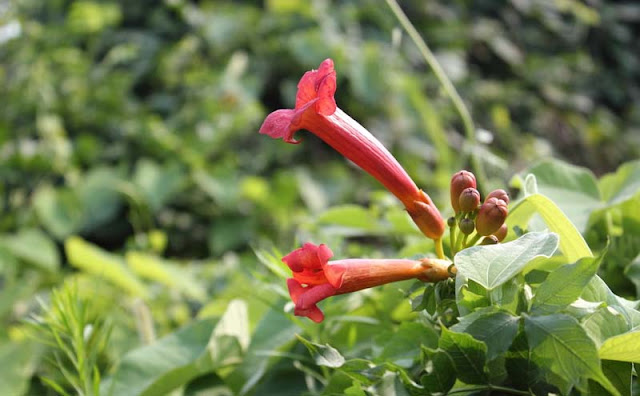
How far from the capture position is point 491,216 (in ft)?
1.62

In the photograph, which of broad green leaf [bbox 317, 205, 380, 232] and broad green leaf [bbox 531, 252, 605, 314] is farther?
broad green leaf [bbox 317, 205, 380, 232]

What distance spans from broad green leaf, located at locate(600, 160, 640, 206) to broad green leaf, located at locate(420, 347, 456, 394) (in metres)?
0.32

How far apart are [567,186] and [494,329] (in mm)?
355

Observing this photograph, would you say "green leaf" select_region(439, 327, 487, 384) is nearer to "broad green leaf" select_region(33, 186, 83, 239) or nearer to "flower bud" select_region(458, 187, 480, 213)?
"flower bud" select_region(458, 187, 480, 213)

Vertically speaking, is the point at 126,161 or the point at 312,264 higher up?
the point at 312,264

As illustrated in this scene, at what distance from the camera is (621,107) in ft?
11.9

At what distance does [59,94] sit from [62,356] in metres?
1.34

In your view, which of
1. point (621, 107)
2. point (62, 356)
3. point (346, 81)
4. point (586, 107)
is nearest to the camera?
point (62, 356)

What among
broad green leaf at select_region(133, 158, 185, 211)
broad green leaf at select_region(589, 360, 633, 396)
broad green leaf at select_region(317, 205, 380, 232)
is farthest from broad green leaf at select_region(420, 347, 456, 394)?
broad green leaf at select_region(133, 158, 185, 211)

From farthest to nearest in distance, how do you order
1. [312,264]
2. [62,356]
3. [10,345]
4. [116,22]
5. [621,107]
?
1. [621,107]
2. [116,22]
3. [62,356]
4. [10,345]
5. [312,264]

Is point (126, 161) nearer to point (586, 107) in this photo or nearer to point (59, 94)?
point (59, 94)

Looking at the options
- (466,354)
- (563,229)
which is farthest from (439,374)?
(563,229)

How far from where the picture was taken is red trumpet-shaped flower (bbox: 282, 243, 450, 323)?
49 cm

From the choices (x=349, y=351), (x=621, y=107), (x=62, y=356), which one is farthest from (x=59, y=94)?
(x=621, y=107)
